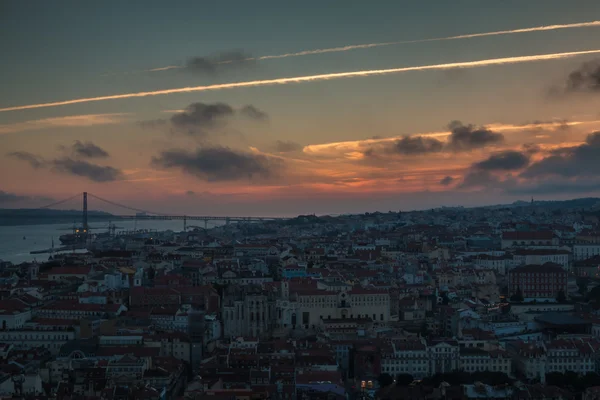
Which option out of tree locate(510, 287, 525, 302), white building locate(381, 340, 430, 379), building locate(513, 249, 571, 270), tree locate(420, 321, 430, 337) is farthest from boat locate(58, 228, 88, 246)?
white building locate(381, 340, 430, 379)

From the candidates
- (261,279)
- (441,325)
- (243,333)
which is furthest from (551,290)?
(243,333)

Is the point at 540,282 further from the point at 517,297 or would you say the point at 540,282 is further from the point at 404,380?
the point at 404,380

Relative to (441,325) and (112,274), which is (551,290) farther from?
(112,274)

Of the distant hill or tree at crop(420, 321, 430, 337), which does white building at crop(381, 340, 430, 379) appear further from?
the distant hill

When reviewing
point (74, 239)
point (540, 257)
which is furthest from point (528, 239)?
point (74, 239)

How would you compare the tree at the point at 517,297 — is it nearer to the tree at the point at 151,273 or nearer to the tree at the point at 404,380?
the tree at the point at 404,380

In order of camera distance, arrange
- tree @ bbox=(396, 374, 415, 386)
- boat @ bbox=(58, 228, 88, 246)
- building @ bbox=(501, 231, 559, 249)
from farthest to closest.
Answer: boat @ bbox=(58, 228, 88, 246), building @ bbox=(501, 231, 559, 249), tree @ bbox=(396, 374, 415, 386)
